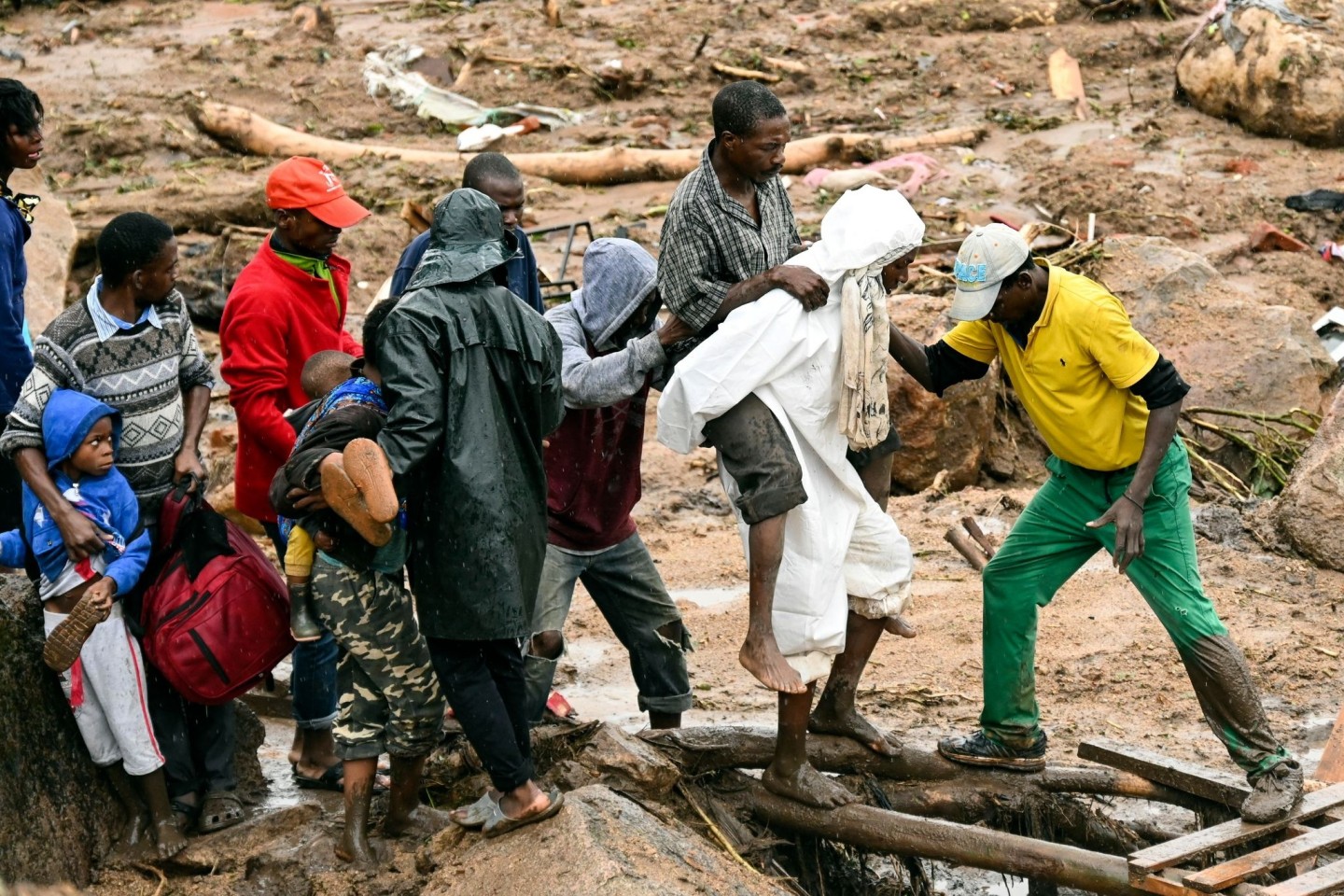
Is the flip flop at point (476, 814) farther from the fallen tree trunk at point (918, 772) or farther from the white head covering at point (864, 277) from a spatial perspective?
the white head covering at point (864, 277)

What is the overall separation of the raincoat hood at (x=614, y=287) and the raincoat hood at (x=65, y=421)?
147cm

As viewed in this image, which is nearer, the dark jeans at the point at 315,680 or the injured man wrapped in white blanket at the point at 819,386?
the injured man wrapped in white blanket at the point at 819,386

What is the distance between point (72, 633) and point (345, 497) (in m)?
1.02

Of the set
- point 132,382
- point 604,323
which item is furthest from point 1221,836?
point 132,382

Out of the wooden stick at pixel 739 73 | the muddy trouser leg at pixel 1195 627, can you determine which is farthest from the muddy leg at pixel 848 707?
the wooden stick at pixel 739 73

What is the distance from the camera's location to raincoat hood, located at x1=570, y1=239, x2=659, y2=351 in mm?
4504

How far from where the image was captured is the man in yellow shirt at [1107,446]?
4.22 m

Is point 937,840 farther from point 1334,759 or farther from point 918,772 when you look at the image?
point 1334,759

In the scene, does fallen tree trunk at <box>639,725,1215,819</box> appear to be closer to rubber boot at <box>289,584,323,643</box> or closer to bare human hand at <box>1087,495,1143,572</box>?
bare human hand at <box>1087,495,1143,572</box>

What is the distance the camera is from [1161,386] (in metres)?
4.19

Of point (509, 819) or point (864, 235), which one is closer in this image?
point (509, 819)

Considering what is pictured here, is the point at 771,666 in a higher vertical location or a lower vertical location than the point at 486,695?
lower

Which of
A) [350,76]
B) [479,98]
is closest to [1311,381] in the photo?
[479,98]

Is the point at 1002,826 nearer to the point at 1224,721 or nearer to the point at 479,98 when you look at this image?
the point at 1224,721
